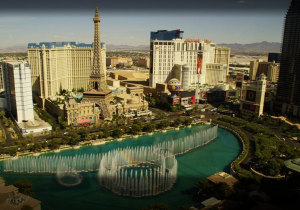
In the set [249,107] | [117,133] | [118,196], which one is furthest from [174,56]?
[118,196]

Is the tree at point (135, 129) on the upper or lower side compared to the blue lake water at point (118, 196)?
upper

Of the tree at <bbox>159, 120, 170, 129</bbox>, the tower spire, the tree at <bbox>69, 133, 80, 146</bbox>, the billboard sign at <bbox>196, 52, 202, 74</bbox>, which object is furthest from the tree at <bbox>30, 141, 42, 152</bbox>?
the billboard sign at <bbox>196, 52, 202, 74</bbox>

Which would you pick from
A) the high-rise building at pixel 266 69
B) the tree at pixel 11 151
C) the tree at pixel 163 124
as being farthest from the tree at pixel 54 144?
the high-rise building at pixel 266 69

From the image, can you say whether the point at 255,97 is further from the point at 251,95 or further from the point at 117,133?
the point at 117,133

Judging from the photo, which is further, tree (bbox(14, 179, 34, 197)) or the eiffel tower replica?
the eiffel tower replica

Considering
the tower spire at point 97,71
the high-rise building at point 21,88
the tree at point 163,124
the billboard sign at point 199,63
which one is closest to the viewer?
the high-rise building at point 21,88

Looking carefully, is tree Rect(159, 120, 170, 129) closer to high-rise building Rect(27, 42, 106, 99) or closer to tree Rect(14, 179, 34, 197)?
tree Rect(14, 179, 34, 197)

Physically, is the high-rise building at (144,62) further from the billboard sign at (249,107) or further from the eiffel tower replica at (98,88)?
the billboard sign at (249,107)
